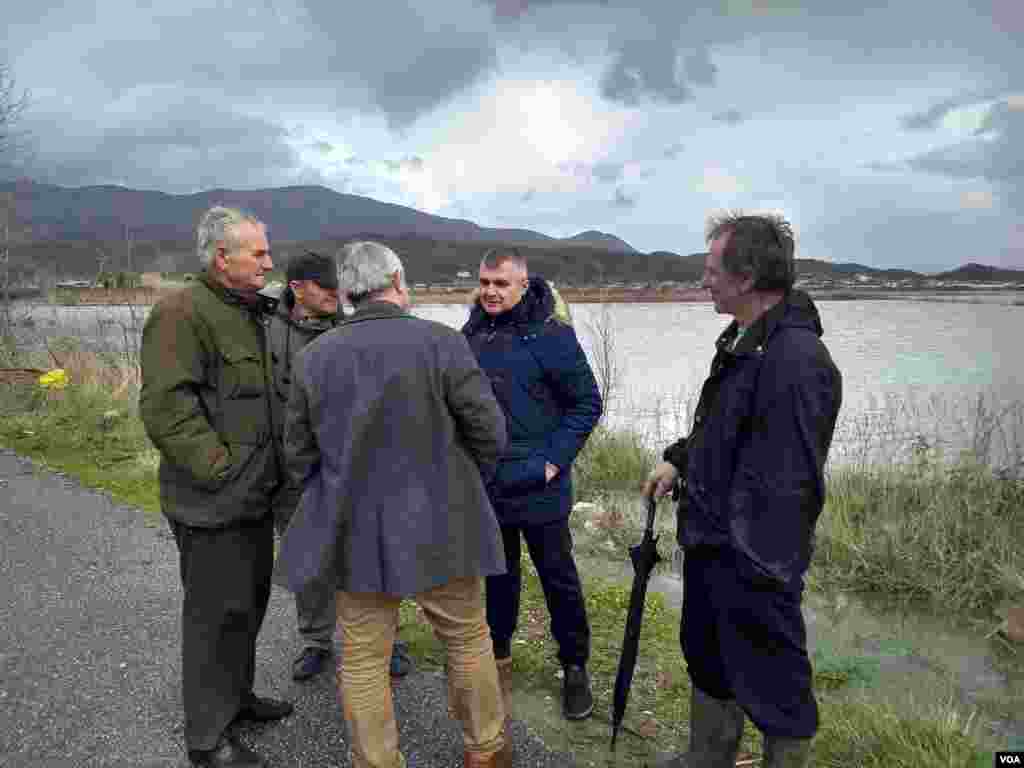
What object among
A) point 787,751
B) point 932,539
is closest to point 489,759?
point 787,751

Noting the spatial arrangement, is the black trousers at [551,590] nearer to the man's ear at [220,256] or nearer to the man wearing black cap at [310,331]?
the man wearing black cap at [310,331]

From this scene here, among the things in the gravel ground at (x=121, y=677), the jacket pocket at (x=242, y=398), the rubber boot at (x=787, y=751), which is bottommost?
the gravel ground at (x=121, y=677)

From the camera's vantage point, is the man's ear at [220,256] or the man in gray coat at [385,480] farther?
the man's ear at [220,256]

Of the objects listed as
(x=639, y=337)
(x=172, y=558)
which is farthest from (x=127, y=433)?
(x=639, y=337)

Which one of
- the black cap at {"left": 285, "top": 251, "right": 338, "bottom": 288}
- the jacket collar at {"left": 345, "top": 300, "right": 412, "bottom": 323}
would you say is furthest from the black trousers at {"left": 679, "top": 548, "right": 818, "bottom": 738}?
the black cap at {"left": 285, "top": 251, "right": 338, "bottom": 288}

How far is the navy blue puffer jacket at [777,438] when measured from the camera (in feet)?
6.64

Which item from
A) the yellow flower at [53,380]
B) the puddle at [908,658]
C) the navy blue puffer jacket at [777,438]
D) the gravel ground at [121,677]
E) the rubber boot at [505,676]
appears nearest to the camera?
the navy blue puffer jacket at [777,438]

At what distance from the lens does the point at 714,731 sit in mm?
2539

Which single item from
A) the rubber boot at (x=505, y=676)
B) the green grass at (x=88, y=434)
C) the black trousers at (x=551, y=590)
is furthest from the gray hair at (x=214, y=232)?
the green grass at (x=88, y=434)

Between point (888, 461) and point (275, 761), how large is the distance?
6.17m

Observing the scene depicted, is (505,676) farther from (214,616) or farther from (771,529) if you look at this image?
(771,529)

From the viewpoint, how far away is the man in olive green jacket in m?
2.51

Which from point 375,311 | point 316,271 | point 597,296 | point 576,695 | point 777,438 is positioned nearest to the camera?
point 777,438

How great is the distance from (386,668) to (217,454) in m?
0.95
